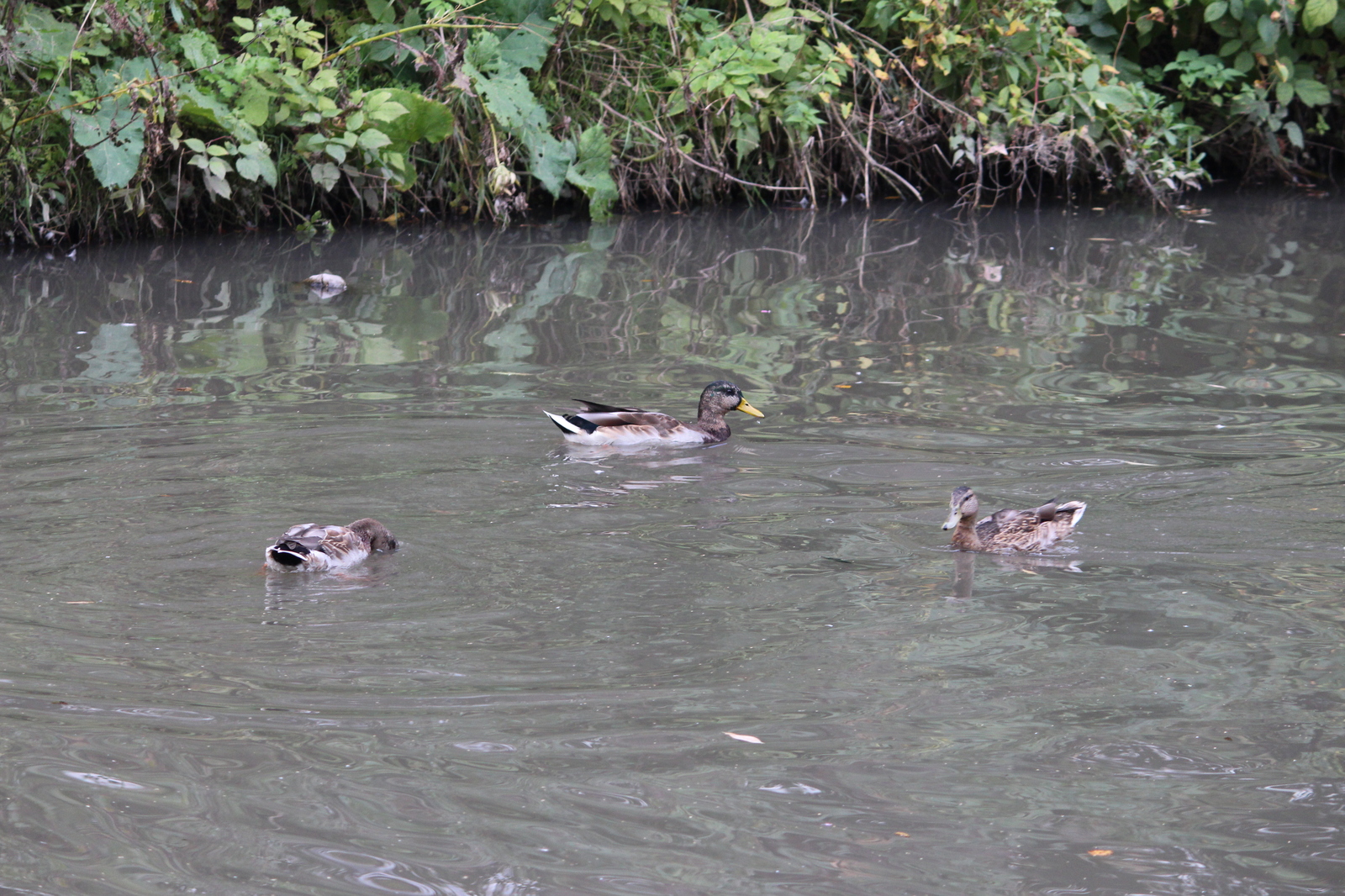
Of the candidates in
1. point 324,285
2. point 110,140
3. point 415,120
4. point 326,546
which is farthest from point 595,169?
point 326,546

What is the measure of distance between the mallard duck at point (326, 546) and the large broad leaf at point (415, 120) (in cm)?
823

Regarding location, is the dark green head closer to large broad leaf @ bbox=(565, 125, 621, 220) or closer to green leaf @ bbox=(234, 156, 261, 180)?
green leaf @ bbox=(234, 156, 261, 180)

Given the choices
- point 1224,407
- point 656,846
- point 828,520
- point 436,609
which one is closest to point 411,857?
point 656,846

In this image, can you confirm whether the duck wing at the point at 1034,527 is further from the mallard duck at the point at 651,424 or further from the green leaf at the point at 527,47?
the green leaf at the point at 527,47

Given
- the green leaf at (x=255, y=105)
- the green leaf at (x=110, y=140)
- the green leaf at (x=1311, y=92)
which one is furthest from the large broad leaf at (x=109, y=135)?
the green leaf at (x=1311, y=92)

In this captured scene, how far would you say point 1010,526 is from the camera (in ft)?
20.5

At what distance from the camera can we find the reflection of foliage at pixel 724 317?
9.03 m

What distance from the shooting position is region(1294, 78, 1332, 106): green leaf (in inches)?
643

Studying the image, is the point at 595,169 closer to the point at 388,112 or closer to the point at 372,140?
the point at 388,112

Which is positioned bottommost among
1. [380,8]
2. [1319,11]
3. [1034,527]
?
[1034,527]

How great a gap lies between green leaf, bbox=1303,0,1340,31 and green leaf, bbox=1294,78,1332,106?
958 millimetres

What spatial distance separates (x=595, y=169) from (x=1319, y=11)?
7683 mm

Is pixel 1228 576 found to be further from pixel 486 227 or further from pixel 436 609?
pixel 486 227

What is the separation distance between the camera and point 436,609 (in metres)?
5.55
